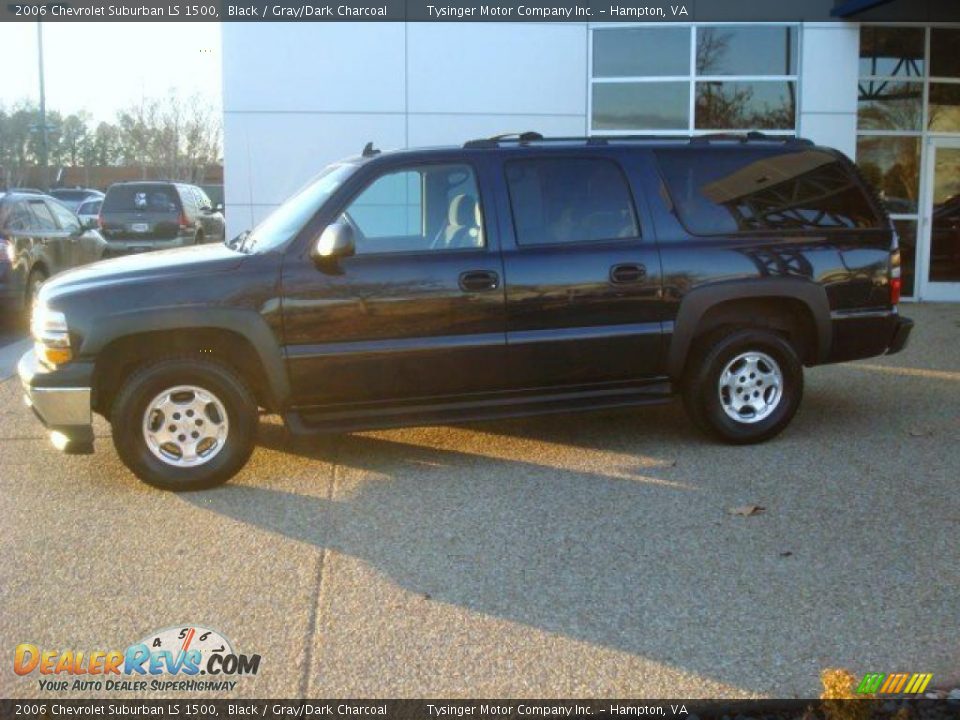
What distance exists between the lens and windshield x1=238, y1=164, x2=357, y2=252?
6461 millimetres

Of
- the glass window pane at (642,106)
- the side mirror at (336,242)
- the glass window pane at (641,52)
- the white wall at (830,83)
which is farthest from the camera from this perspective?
the glass window pane at (642,106)

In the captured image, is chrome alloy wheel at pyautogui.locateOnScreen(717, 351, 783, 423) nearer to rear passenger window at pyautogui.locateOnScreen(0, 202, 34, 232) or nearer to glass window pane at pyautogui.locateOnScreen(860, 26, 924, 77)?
glass window pane at pyautogui.locateOnScreen(860, 26, 924, 77)

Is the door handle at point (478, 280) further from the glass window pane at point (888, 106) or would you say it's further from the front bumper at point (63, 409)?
the glass window pane at point (888, 106)

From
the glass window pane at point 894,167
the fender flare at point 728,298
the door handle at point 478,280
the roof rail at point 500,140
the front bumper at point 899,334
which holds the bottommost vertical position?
the front bumper at point 899,334

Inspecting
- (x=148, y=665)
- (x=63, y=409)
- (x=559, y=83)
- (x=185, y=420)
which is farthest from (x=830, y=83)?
(x=148, y=665)

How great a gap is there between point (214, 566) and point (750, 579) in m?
2.37

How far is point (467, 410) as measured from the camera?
21.5ft

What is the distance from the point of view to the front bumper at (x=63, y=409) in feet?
19.7

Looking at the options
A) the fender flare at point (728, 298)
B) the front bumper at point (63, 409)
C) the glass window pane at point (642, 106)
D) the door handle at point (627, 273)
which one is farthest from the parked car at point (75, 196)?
the fender flare at point (728, 298)

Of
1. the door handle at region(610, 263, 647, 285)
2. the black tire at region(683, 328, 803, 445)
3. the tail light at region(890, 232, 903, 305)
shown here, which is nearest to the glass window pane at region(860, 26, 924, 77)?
the tail light at region(890, 232, 903, 305)

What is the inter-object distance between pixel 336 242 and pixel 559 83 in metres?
8.65

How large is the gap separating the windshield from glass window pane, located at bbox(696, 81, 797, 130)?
820 centimetres

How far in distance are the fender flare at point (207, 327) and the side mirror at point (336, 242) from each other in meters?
0.51

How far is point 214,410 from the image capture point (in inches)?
246
